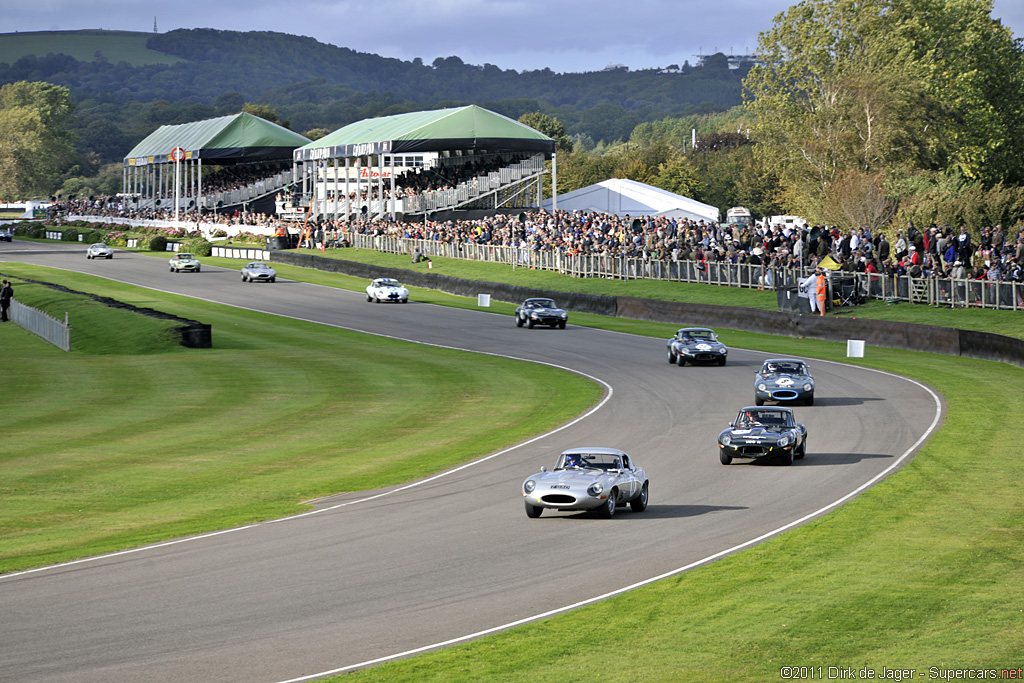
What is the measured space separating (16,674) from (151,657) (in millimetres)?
1279

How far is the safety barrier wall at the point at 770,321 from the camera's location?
39.3 m

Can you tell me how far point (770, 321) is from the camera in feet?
157

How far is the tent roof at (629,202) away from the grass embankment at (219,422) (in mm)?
55207

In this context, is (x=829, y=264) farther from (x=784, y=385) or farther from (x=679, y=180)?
(x=679, y=180)

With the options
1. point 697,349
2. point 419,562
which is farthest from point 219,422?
point 697,349

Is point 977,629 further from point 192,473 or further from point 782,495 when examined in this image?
point 192,473

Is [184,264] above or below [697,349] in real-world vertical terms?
above

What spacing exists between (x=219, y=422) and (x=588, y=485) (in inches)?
549

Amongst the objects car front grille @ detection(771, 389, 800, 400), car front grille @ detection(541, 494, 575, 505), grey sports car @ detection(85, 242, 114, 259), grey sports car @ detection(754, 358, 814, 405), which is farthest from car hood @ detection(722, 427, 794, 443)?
grey sports car @ detection(85, 242, 114, 259)

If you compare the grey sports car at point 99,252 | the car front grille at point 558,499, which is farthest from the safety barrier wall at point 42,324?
the grey sports car at point 99,252

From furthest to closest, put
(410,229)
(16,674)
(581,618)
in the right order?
(410,229) < (581,618) < (16,674)

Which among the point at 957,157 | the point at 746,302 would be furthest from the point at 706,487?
the point at 957,157

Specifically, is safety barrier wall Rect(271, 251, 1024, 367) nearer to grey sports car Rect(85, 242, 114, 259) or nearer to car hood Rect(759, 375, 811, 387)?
car hood Rect(759, 375, 811, 387)

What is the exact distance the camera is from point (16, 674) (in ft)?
38.2
